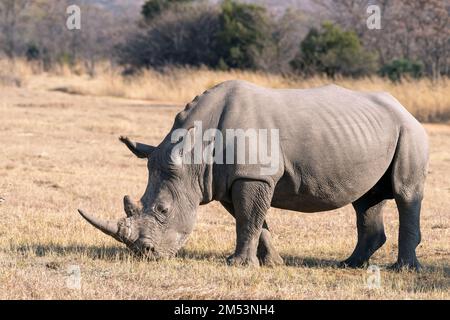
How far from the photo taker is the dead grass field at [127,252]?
7297mm

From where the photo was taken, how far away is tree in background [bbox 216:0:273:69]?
33969mm

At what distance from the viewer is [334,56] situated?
3056 centimetres

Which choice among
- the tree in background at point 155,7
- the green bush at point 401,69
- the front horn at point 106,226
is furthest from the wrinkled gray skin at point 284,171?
the tree in background at point 155,7

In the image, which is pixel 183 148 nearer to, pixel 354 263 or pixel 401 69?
pixel 354 263

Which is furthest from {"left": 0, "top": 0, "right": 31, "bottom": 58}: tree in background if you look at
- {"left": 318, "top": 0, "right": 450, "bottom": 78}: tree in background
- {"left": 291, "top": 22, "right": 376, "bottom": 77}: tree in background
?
{"left": 291, "top": 22, "right": 376, "bottom": 77}: tree in background

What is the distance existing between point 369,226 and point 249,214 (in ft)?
4.93

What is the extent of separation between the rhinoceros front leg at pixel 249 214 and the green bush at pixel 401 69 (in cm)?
2164

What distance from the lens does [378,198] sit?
9.21 meters

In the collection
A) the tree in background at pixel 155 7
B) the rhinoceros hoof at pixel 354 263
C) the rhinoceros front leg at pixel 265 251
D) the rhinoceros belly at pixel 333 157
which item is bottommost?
the rhinoceros hoof at pixel 354 263

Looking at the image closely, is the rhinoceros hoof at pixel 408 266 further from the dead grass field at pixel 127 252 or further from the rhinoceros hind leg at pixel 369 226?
the rhinoceros hind leg at pixel 369 226

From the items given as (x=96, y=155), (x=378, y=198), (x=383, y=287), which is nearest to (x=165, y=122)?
(x=96, y=155)

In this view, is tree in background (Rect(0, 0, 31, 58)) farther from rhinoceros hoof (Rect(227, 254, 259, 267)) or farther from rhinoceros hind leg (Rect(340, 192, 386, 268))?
rhinoceros hoof (Rect(227, 254, 259, 267))

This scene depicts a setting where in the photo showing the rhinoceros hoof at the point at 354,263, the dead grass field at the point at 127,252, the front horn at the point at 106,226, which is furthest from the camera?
the rhinoceros hoof at the point at 354,263

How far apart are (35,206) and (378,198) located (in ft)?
15.3
